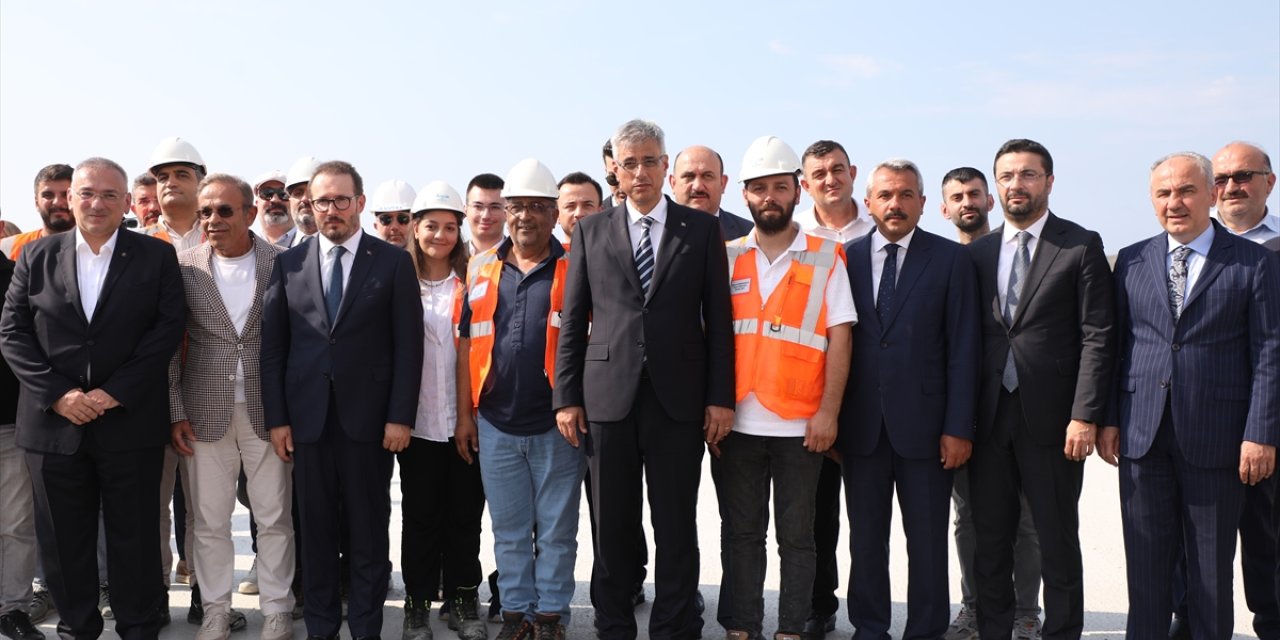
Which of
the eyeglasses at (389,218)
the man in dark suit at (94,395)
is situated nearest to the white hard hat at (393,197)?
the eyeglasses at (389,218)

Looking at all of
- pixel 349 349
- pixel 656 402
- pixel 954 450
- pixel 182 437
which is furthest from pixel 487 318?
pixel 954 450

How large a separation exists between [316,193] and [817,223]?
2.80m

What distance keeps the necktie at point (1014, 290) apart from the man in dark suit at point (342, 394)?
2.84 meters

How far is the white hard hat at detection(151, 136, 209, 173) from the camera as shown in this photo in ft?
19.5

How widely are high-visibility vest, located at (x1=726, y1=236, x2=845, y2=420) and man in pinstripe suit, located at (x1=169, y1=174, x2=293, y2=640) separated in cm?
246

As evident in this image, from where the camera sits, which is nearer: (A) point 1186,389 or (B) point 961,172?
(A) point 1186,389

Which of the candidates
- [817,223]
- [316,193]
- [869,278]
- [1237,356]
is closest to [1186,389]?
[1237,356]

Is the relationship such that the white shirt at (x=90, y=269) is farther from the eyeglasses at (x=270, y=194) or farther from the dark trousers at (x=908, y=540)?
the dark trousers at (x=908, y=540)

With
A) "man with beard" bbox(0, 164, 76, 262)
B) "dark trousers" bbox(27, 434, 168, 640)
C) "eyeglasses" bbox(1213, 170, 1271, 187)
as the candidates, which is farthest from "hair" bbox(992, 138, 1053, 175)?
"man with beard" bbox(0, 164, 76, 262)

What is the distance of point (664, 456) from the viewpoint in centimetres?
468

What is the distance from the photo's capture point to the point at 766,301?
4746mm

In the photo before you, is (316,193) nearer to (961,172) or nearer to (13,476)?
(13,476)

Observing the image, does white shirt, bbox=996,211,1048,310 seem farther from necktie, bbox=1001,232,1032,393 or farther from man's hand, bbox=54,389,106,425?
man's hand, bbox=54,389,106,425

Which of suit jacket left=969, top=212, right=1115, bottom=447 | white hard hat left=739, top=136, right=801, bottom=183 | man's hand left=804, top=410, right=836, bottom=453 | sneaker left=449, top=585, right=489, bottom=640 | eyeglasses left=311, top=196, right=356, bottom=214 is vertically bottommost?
sneaker left=449, top=585, right=489, bottom=640
